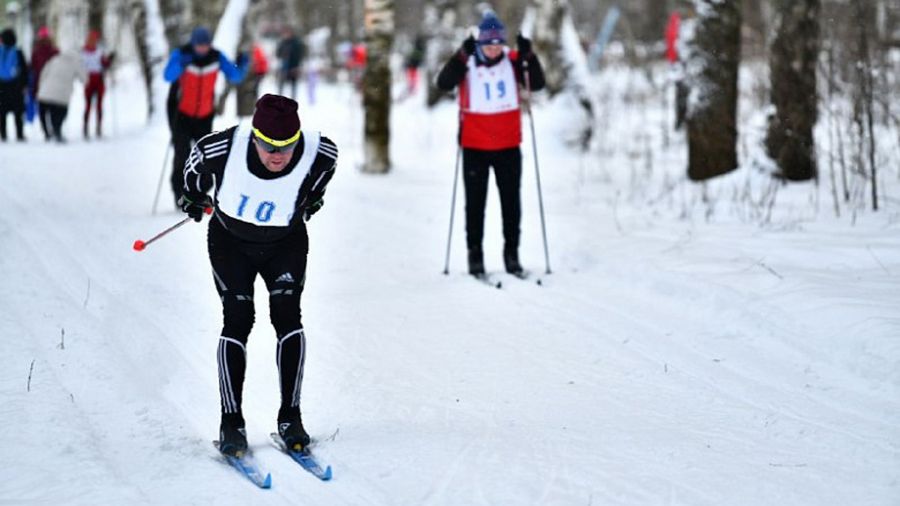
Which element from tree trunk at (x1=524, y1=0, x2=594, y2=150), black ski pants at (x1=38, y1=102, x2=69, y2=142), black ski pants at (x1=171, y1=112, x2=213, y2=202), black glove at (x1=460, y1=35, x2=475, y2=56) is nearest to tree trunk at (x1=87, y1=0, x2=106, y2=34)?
black ski pants at (x1=38, y1=102, x2=69, y2=142)

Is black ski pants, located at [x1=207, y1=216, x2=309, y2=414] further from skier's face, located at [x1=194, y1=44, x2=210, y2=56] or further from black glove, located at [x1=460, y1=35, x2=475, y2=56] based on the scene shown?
skier's face, located at [x1=194, y1=44, x2=210, y2=56]

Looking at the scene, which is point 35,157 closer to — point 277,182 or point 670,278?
point 670,278

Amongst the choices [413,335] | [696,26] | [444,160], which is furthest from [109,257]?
[444,160]

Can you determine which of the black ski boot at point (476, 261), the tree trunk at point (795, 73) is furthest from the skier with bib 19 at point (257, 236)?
the tree trunk at point (795, 73)

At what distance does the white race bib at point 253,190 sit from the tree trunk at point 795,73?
267 inches

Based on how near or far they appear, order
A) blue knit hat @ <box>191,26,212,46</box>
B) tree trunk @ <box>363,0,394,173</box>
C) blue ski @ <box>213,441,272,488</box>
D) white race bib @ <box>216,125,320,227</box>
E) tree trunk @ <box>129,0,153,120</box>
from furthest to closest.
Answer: tree trunk @ <box>129,0,153,120</box> < tree trunk @ <box>363,0,394,173</box> < blue knit hat @ <box>191,26,212,46</box> < white race bib @ <box>216,125,320,227</box> < blue ski @ <box>213,441,272,488</box>

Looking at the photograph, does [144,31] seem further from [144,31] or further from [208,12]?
[208,12]

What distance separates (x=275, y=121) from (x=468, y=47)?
393 centimetres

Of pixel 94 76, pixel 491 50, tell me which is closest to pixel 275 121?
pixel 491 50

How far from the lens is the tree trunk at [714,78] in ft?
35.1

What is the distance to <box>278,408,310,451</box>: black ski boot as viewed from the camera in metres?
4.64

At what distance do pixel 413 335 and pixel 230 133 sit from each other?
2532mm

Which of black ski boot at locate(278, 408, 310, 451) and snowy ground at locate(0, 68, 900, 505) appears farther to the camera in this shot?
black ski boot at locate(278, 408, 310, 451)

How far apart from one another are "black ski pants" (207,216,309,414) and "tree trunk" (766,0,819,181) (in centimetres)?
678
